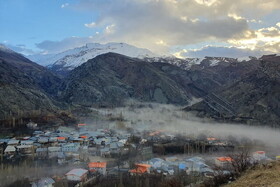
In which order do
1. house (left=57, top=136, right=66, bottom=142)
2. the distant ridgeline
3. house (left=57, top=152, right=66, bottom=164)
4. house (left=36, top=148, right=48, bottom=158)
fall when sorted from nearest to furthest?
house (left=57, top=152, right=66, bottom=164) → house (left=36, top=148, right=48, bottom=158) → house (left=57, top=136, right=66, bottom=142) → the distant ridgeline

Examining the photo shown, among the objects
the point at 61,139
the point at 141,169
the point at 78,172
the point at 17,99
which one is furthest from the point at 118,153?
the point at 17,99

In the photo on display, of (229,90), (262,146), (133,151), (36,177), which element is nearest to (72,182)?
(36,177)

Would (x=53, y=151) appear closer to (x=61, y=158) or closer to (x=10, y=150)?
(x=61, y=158)

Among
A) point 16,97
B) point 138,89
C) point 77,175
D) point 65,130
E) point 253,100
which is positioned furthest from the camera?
point 138,89

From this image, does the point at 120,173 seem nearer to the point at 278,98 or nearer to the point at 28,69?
the point at 278,98

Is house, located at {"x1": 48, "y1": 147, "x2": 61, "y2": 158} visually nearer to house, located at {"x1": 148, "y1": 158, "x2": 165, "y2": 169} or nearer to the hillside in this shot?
house, located at {"x1": 148, "y1": 158, "x2": 165, "y2": 169}

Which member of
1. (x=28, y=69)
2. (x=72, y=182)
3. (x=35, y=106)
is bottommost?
(x=72, y=182)

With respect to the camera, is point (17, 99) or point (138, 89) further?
point (138, 89)

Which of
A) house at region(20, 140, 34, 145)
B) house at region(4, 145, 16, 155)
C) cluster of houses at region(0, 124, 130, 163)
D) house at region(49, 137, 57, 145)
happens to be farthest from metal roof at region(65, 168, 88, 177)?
house at region(49, 137, 57, 145)
